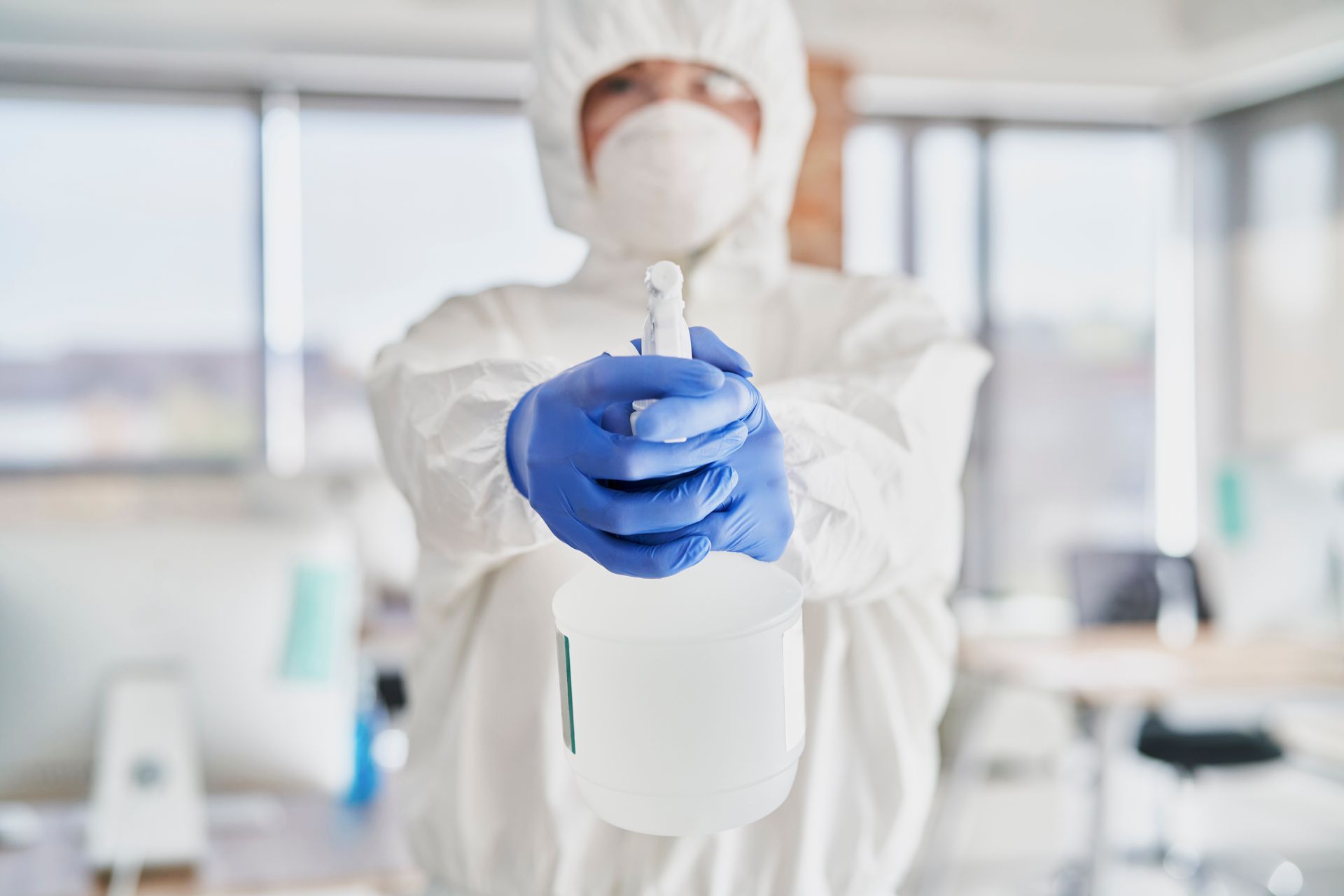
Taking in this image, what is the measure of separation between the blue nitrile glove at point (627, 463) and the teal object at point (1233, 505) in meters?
2.94

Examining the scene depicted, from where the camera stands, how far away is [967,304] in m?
5.09

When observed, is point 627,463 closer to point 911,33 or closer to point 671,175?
point 671,175

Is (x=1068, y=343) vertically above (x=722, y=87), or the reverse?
(x=1068, y=343)

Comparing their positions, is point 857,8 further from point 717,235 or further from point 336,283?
point 717,235

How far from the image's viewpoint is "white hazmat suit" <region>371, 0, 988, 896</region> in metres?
0.69

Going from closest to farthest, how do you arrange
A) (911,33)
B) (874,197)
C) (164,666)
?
(164,666) → (911,33) → (874,197)

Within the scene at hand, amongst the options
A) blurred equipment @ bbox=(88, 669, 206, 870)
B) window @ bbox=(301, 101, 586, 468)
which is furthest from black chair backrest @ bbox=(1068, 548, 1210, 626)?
blurred equipment @ bbox=(88, 669, 206, 870)

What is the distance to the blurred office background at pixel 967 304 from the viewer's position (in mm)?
2955

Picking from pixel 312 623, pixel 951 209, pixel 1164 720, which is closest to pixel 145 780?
pixel 312 623

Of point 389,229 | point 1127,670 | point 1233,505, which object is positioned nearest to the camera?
point 1127,670

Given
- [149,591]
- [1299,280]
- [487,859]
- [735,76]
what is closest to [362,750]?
[149,591]

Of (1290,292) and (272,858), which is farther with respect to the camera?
(1290,292)

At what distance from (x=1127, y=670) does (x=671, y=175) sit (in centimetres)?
225

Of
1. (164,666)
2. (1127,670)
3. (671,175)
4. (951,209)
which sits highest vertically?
(951,209)
